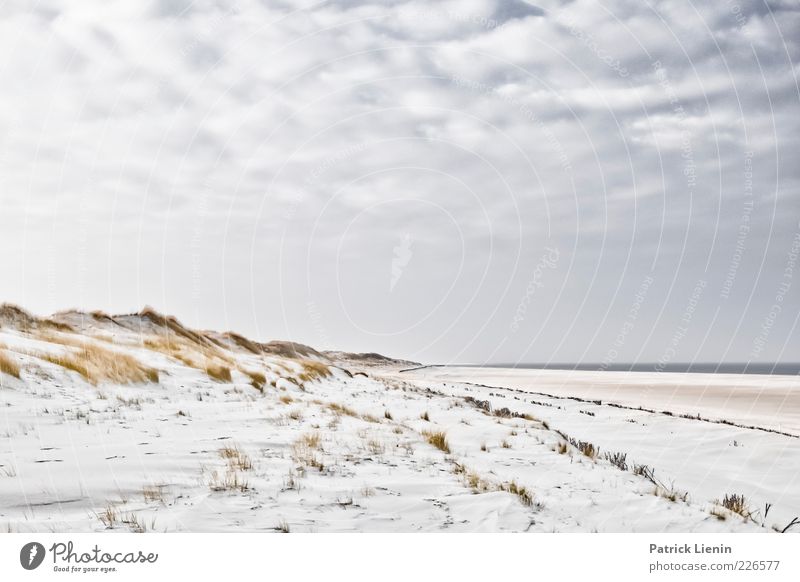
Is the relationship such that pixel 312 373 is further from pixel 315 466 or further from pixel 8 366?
pixel 315 466

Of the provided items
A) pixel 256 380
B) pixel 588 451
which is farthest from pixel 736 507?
pixel 256 380

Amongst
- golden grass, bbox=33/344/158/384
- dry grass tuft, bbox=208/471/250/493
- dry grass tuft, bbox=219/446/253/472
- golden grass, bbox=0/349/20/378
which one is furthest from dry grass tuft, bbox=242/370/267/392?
dry grass tuft, bbox=208/471/250/493

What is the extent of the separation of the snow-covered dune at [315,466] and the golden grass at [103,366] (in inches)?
1.9

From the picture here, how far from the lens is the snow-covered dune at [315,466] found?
177 inches

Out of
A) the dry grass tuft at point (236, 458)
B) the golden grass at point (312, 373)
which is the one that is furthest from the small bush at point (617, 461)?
the golden grass at point (312, 373)

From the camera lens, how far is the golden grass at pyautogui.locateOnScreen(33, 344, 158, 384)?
10502 millimetres
